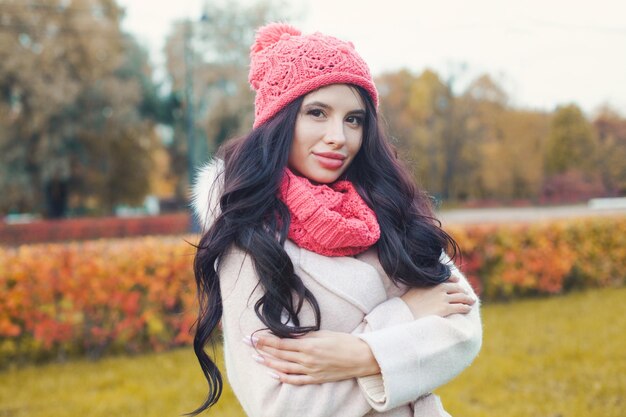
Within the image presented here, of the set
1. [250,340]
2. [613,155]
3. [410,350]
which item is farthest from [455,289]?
[613,155]

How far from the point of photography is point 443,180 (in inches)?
1380

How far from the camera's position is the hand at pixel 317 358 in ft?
4.95

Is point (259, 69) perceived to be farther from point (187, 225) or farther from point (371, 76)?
point (187, 225)

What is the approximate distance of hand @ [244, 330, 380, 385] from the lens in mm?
1510

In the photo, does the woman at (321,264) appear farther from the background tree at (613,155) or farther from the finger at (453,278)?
the background tree at (613,155)

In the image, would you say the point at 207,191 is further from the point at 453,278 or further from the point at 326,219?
the point at 453,278

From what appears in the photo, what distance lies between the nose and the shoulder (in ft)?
1.23

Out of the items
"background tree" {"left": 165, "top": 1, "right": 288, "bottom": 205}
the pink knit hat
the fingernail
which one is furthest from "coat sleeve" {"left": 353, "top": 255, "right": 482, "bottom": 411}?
"background tree" {"left": 165, "top": 1, "right": 288, "bottom": 205}

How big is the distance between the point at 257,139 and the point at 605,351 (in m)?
4.75

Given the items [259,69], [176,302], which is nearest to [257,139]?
[259,69]

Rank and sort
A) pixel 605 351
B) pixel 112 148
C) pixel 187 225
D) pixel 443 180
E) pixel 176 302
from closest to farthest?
pixel 605 351 → pixel 176 302 → pixel 187 225 → pixel 112 148 → pixel 443 180

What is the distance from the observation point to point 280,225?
168cm

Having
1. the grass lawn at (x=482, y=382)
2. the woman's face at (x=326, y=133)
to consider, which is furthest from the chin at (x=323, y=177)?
the grass lawn at (x=482, y=382)

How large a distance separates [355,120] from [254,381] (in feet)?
2.73
